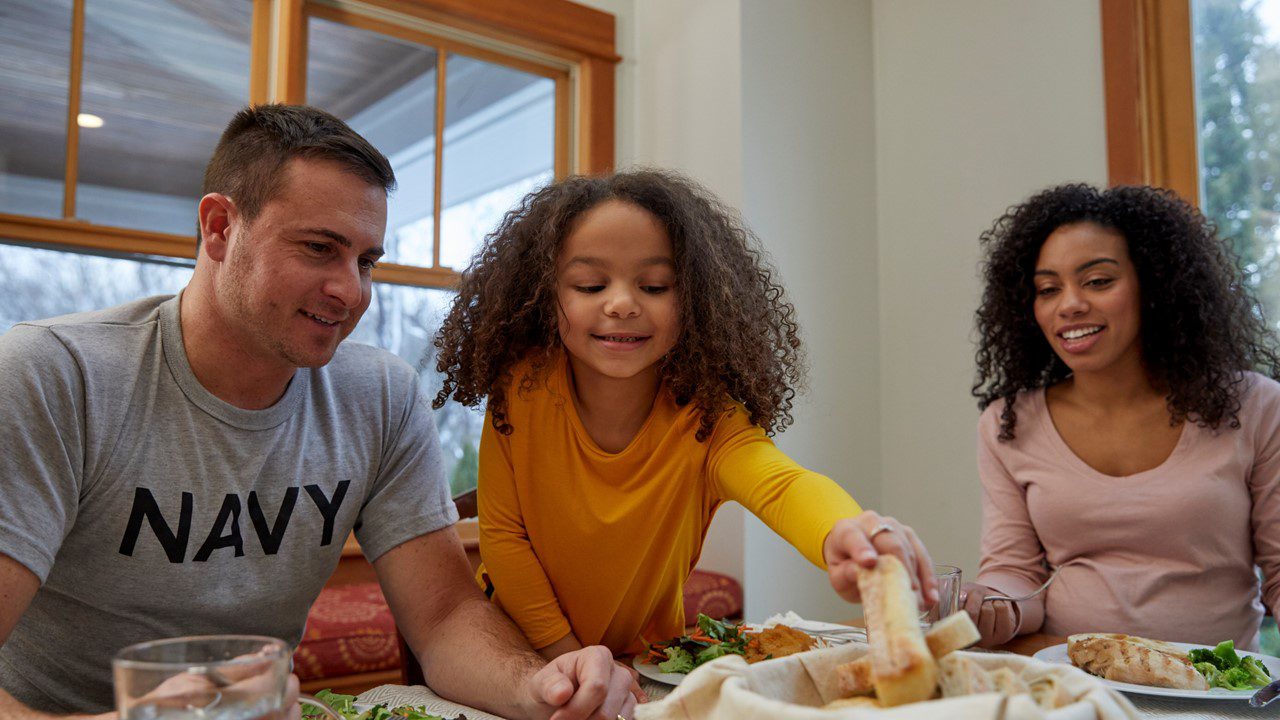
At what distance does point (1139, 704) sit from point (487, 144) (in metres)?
3.15

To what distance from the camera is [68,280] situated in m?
2.81

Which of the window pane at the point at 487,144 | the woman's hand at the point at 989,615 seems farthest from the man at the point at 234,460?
the window pane at the point at 487,144

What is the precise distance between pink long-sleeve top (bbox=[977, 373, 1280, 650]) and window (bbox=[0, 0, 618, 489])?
1.51m

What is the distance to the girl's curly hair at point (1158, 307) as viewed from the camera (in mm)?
1806

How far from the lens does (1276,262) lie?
2754 millimetres

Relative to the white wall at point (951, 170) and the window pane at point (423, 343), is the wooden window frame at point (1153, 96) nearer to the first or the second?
the white wall at point (951, 170)

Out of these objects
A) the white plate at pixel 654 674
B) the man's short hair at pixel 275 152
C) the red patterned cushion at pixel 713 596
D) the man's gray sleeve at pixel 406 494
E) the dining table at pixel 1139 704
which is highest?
the man's short hair at pixel 275 152

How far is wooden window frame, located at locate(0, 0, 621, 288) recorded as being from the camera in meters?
2.79

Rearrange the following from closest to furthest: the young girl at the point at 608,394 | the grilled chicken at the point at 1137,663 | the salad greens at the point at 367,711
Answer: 1. the salad greens at the point at 367,711
2. the grilled chicken at the point at 1137,663
3. the young girl at the point at 608,394

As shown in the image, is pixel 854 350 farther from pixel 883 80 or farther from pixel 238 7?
pixel 238 7

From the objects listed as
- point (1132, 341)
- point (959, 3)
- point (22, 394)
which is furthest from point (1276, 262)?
point (22, 394)

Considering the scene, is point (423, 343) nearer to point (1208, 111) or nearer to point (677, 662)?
point (677, 662)

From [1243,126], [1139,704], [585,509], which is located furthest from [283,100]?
[1243,126]

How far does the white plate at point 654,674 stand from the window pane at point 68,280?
2427 millimetres
